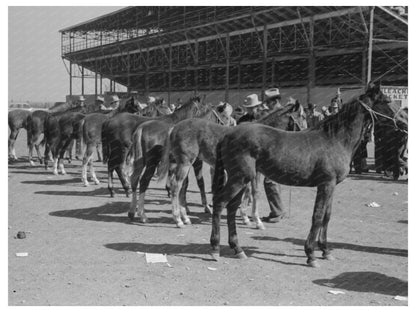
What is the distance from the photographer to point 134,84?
45.1 meters

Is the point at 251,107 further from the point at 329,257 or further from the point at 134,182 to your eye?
the point at 329,257

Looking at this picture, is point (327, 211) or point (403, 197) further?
point (403, 197)

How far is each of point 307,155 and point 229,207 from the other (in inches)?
46.3

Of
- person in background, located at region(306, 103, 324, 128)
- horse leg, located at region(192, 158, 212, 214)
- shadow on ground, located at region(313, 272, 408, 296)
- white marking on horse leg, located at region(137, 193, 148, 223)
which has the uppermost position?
person in background, located at region(306, 103, 324, 128)

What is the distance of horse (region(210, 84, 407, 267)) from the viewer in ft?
19.0

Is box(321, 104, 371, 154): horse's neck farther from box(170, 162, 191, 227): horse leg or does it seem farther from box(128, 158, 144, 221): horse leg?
box(128, 158, 144, 221): horse leg

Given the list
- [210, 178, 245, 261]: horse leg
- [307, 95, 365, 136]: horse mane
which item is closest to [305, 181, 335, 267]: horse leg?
[307, 95, 365, 136]: horse mane

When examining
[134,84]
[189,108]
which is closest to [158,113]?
[189,108]

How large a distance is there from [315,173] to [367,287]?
1.41 m

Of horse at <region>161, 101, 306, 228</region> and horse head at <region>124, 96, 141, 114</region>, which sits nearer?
horse at <region>161, 101, 306, 228</region>

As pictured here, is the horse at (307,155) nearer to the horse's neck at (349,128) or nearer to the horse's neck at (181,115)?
the horse's neck at (349,128)

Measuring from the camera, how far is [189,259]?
6.10 meters

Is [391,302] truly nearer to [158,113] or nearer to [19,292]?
[19,292]

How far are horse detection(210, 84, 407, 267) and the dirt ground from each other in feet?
1.55
